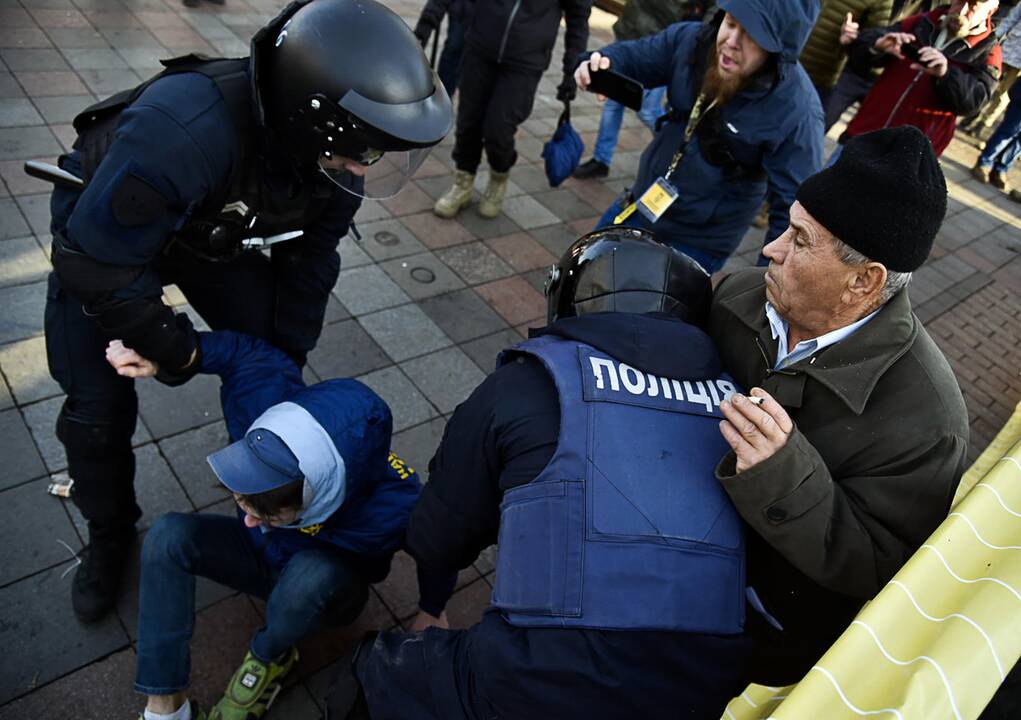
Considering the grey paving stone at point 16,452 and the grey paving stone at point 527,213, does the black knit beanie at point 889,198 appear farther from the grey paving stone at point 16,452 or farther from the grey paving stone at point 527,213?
the grey paving stone at point 527,213

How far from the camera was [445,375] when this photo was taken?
411 centimetres

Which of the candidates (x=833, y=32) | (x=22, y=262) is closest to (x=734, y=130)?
(x=833, y=32)

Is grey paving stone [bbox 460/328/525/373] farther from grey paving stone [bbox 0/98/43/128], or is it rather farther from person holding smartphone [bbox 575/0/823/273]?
grey paving stone [bbox 0/98/43/128]

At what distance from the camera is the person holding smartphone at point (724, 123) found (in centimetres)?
304

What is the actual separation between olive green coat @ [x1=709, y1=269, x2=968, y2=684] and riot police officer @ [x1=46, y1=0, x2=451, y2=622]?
4.25 feet

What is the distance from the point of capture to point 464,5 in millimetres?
5062

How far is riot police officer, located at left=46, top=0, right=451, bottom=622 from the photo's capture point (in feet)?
6.73

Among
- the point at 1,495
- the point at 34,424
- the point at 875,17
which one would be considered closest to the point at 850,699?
the point at 1,495

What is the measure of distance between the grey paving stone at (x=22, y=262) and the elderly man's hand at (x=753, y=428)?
3717 millimetres

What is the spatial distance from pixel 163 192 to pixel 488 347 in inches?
98.9

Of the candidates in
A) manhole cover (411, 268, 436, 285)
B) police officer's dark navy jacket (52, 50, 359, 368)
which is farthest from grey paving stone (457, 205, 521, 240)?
police officer's dark navy jacket (52, 50, 359, 368)

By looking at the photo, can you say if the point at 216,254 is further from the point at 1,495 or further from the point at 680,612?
the point at 680,612

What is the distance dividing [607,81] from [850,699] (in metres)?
3.14

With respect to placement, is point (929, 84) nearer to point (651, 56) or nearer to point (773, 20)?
point (651, 56)
